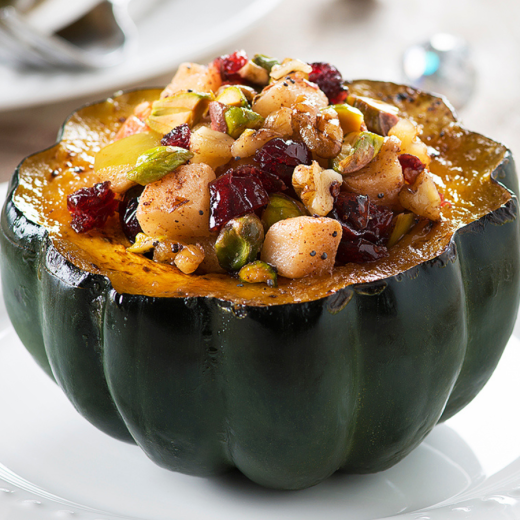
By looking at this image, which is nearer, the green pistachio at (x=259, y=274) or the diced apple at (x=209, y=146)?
the green pistachio at (x=259, y=274)

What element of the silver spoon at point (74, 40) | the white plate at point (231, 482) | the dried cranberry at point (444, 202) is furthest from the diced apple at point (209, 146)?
the silver spoon at point (74, 40)

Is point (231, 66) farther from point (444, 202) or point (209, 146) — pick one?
point (444, 202)

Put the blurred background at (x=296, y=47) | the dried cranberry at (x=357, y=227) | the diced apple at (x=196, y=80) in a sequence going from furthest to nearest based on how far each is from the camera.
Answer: the blurred background at (x=296, y=47), the diced apple at (x=196, y=80), the dried cranberry at (x=357, y=227)

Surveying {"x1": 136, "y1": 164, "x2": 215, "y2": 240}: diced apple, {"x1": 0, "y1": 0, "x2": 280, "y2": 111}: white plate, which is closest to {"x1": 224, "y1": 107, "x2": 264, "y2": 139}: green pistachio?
{"x1": 136, "y1": 164, "x2": 215, "y2": 240}: diced apple

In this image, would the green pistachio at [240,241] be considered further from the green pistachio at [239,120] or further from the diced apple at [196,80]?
the diced apple at [196,80]

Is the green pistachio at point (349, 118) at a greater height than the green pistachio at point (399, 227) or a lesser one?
greater

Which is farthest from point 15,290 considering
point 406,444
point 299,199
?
point 406,444

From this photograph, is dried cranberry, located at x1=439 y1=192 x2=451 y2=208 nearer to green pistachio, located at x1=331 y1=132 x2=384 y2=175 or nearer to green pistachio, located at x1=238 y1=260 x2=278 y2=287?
green pistachio, located at x1=331 y1=132 x2=384 y2=175
